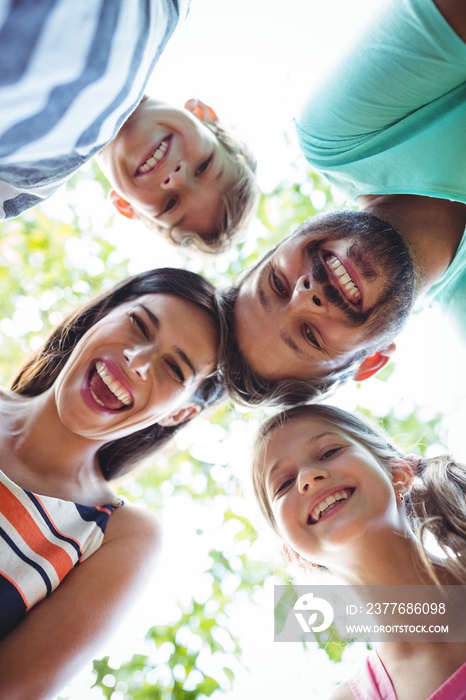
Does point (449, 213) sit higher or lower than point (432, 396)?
higher

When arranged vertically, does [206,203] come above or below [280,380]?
above

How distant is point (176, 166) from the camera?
7.72ft

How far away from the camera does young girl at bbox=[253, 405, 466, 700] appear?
1758 mm

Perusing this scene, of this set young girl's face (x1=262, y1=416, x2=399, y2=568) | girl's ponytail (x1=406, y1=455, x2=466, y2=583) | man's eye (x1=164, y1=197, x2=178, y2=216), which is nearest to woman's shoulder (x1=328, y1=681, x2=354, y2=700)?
young girl's face (x1=262, y1=416, x2=399, y2=568)

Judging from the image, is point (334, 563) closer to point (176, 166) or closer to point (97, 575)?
point (97, 575)

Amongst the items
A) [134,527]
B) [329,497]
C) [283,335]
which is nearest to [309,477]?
[329,497]

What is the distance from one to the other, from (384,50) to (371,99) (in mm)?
146

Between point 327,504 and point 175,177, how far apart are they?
52.2 inches

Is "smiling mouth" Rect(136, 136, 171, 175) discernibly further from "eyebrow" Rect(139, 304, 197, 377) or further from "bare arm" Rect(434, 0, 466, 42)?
"bare arm" Rect(434, 0, 466, 42)

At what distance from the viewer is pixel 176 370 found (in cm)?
206

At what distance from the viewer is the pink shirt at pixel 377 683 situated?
5.01 feet

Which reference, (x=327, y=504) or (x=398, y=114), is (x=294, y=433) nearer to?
(x=327, y=504)

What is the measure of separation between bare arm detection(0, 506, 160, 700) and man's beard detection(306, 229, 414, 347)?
3.15 feet

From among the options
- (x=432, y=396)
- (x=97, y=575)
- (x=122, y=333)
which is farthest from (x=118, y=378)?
(x=432, y=396)
